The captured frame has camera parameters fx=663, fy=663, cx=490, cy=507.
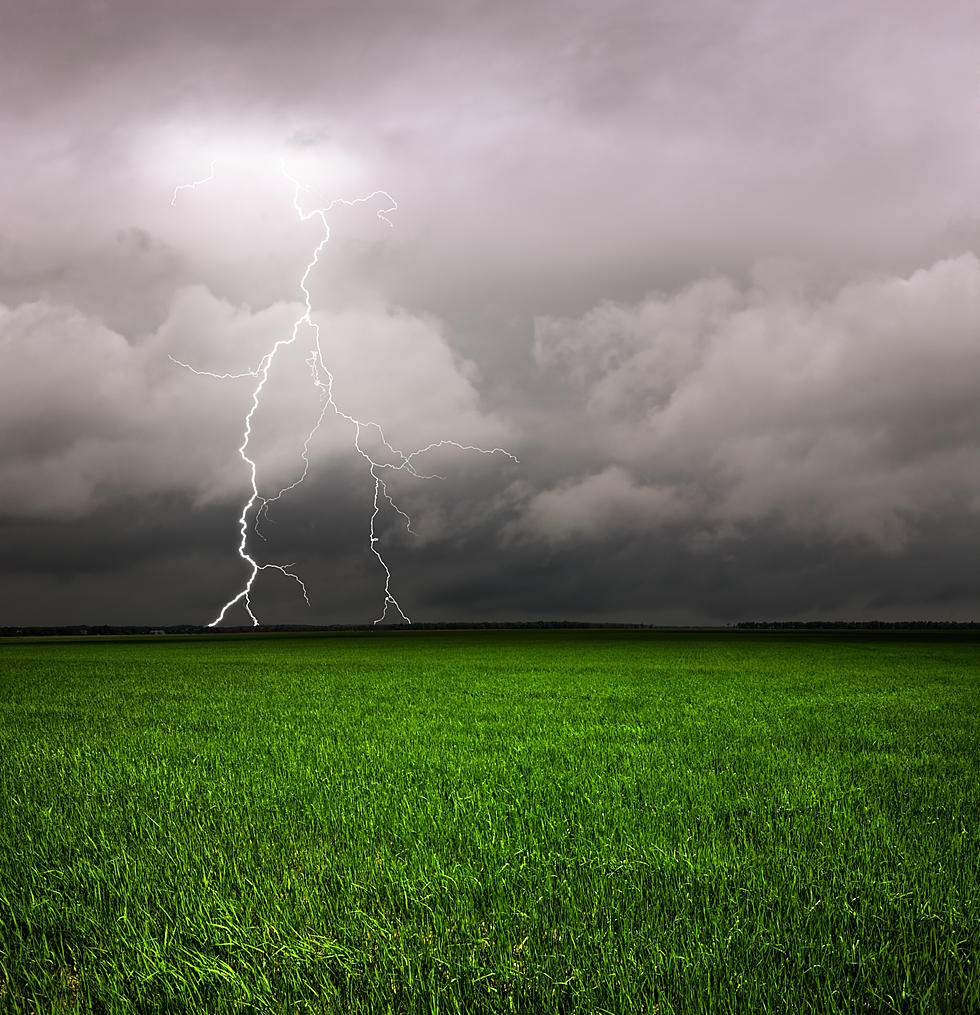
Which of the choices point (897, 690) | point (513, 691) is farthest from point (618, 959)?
point (897, 690)

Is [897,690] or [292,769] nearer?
[292,769]

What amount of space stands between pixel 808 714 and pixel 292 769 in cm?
1275

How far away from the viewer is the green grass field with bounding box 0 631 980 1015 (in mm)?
3814

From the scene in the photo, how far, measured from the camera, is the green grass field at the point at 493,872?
3.81 m

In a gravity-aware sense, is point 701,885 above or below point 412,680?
above

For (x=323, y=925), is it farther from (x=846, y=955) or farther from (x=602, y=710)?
(x=602, y=710)

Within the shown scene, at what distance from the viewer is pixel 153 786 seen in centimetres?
905

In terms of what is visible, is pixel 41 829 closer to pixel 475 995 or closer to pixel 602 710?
pixel 475 995

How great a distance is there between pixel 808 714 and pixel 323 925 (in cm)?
1513

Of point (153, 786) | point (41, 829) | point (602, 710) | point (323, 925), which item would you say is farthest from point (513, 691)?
point (323, 925)

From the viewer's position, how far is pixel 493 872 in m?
5.54

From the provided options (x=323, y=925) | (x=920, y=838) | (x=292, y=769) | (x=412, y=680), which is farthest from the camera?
(x=412, y=680)

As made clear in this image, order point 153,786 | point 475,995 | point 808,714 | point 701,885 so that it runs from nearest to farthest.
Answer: point 475,995, point 701,885, point 153,786, point 808,714

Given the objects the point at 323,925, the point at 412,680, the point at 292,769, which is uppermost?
the point at 323,925
